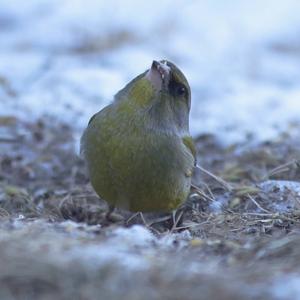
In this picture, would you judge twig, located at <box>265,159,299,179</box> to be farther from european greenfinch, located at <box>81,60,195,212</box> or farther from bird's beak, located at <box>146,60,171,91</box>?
bird's beak, located at <box>146,60,171,91</box>

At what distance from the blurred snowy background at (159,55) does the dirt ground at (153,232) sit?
84 cm

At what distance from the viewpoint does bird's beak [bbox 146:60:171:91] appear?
4.67 m

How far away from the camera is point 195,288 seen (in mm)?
2885

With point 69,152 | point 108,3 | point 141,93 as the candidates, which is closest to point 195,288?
point 141,93

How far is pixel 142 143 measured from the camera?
15.5 feet

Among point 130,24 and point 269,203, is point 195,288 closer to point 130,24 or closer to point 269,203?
point 269,203

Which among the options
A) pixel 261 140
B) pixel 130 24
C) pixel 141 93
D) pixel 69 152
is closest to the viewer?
pixel 141 93

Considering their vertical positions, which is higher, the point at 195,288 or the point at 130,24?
the point at 130,24

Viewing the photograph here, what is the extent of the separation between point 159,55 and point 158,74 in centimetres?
549

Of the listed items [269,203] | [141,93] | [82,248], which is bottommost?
[269,203]

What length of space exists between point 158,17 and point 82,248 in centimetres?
821

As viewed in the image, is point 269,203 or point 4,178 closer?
point 269,203

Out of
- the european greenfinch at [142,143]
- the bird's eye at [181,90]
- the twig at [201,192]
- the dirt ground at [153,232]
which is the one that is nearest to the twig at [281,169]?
the dirt ground at [153,232]

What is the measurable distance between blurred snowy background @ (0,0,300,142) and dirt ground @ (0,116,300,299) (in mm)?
844
